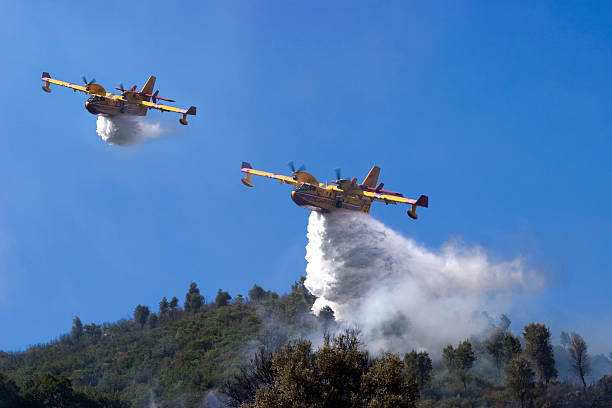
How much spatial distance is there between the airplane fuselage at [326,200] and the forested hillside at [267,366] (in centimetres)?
1597

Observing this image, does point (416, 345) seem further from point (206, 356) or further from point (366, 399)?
point (366, 399)

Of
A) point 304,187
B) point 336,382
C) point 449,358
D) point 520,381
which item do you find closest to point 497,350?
point 449,358

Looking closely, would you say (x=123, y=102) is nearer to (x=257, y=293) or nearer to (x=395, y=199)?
(x=395, y=199)

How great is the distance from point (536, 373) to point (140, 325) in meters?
81.6

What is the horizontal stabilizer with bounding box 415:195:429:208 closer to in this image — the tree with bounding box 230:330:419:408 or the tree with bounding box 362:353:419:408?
the tree with bounding box 230:330:419:408

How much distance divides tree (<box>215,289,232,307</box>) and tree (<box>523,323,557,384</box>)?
72.1m

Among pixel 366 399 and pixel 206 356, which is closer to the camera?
pixel 366 399

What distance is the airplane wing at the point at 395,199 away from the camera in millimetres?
71938

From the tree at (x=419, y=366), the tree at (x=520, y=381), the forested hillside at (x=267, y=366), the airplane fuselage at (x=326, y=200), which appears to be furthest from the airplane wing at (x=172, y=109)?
the tree at (x=520, y=381)

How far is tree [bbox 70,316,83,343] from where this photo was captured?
128 metres

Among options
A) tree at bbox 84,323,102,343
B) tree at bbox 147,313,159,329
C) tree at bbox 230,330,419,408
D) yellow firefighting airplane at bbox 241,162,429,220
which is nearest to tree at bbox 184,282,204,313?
tree at bbox 147,313,159,329

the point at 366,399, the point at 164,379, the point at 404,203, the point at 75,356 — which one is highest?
the point at 404,203

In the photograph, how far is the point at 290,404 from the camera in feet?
110

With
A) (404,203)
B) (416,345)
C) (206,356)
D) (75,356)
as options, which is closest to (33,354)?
(75,356)
